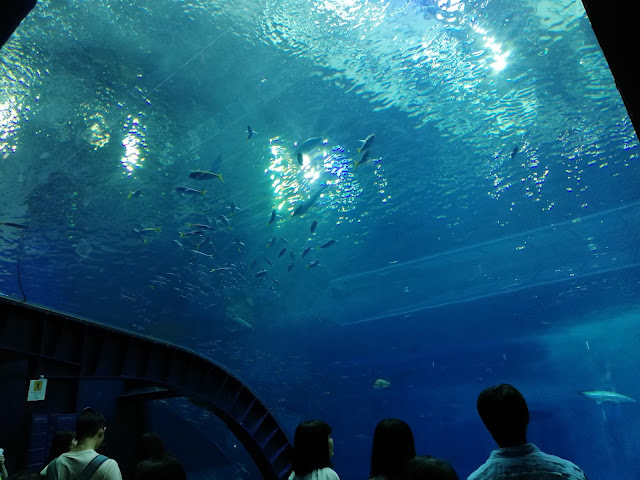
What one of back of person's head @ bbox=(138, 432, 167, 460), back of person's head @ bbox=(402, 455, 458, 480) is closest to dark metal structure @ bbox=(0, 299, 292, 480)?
back of person's head @ bbox=(138, 432, 167, 460)

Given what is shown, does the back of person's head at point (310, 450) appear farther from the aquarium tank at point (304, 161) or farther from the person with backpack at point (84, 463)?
the aquarium tank at point (304, 161)

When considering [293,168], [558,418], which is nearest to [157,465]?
[293,168]

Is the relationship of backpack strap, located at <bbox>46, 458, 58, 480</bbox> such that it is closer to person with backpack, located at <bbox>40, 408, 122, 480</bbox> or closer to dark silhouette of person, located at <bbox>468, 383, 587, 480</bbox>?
person with backpack, located at <bbox>40, 408, 122, 480</bbox>

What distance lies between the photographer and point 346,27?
31.9 ft

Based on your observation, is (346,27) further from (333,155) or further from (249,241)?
(249,241)

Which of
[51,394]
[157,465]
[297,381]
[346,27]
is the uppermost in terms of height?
[346,27]

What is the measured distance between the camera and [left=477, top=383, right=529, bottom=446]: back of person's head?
83.7 inches

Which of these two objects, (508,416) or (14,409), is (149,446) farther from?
(508,416)

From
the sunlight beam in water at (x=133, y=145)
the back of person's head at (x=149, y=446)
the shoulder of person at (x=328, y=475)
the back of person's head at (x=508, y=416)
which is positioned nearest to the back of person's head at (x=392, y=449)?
the shoulder of person at (x=328, y=475)

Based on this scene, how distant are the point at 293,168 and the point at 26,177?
328 inches

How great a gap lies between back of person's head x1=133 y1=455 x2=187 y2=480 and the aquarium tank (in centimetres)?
755

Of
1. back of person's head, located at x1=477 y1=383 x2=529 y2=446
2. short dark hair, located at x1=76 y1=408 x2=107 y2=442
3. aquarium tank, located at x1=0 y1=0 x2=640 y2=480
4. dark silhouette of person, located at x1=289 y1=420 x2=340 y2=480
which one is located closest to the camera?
back of person's head, located at x1=477 y1=383 x2=529 y2=446

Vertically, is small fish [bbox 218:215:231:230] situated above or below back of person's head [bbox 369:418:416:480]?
above

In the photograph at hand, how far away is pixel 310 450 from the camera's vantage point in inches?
110
